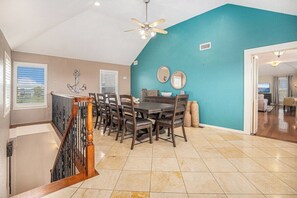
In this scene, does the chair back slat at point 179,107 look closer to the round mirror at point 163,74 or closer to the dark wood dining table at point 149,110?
the dark wood dining table at point 149,110

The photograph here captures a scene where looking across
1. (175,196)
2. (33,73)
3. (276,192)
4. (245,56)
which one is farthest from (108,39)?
(276,192)

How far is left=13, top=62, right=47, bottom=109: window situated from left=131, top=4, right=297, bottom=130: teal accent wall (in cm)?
446

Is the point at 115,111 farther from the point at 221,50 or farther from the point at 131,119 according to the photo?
the point at 221,50

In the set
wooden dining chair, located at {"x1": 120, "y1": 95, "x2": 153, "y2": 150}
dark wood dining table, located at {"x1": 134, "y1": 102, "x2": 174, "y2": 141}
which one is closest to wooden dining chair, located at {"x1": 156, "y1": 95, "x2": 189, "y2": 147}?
dark wood dining table, located at {"x1": 134, "y1": 102, "x2": 174, "y2": 141}

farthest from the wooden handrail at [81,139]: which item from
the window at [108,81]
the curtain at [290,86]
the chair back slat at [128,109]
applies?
the curtain at [290,86]

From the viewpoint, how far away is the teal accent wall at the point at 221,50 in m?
3.33

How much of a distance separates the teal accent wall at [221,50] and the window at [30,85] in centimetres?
446

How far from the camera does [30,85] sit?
4.94m

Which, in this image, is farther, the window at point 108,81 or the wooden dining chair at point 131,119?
the window at point 108,81

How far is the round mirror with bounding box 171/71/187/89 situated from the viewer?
510 centimetres

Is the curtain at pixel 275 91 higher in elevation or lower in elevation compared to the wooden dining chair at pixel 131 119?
higher

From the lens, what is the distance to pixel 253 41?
3521mm

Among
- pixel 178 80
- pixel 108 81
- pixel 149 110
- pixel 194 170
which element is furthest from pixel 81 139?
pixel 108 81

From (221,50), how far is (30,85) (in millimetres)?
6099
